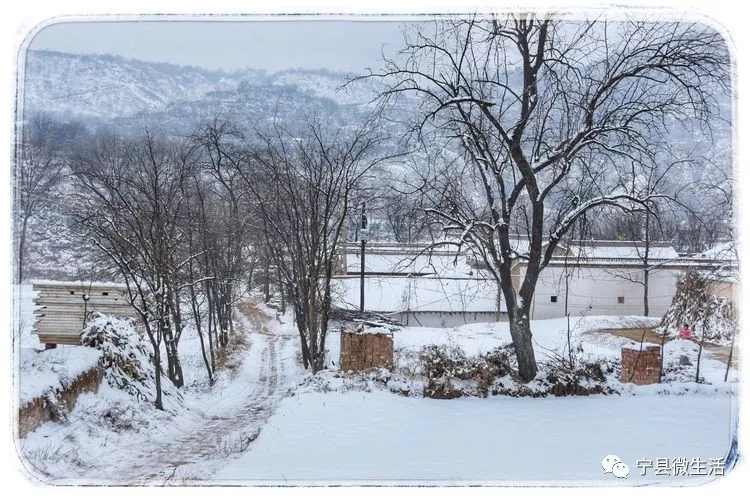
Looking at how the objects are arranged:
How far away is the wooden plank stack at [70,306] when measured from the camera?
5.64m

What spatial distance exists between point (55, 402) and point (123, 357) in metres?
3.20

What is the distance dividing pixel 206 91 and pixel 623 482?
4836 millimetres

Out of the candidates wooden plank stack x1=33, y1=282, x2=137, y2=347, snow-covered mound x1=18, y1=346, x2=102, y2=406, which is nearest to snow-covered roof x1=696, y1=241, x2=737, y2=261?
snow-covered mound x1=18, y1=346, x2=102, y2=406

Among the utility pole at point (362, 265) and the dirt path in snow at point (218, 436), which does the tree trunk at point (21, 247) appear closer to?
the dirt path in snow at point (218, 436)

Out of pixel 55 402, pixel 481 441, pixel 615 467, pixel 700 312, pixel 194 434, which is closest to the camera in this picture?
pixel 615 467

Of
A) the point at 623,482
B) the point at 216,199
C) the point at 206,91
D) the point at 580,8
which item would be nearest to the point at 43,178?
the point at 206,91

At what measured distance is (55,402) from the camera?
4.87 meters

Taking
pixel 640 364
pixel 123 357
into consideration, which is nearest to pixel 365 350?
pixel 640 364

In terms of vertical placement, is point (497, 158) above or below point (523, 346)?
above

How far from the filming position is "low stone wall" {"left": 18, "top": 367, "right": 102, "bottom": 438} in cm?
396

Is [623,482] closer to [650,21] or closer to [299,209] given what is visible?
[650,21]

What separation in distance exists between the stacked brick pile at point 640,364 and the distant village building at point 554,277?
0.87 metres

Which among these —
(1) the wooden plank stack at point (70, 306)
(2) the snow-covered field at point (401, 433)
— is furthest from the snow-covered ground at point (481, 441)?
(1) the wooden plank stack at point (70, 306)

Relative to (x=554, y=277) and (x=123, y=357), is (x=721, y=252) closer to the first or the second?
(x=554, y=277)
